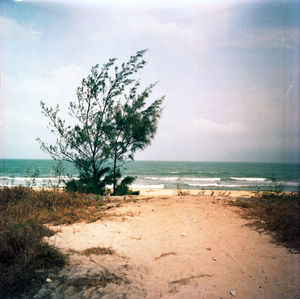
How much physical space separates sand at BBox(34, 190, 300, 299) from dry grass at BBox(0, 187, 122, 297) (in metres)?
0.25

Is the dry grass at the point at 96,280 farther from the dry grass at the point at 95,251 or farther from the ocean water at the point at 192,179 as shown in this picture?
the ocean water at the point at 192,179

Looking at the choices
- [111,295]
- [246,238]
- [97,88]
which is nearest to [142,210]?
[246,238]

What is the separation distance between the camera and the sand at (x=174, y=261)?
2.79 m

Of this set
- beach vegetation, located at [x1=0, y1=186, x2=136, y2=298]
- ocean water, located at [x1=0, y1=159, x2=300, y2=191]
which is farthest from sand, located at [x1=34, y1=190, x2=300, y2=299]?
ocean water, located at [x1=0, y1=159, x2=300, y2=191]

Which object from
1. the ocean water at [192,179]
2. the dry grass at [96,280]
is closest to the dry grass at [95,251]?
the dry grass at [96,280]

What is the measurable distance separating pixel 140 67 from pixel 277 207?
729 cm

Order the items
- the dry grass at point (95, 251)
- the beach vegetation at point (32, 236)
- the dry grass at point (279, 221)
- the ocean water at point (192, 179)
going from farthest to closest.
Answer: the ocean water at point (192, 179)
the dry grass at point (279, 221)
the dry grass at point (95, 251)
the beach vegetation at point (32, 236)

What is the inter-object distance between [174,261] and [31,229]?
8.49ft

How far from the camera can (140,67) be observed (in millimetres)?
9805

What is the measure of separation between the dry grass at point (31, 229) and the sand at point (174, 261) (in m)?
0.25

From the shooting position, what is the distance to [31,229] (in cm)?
414

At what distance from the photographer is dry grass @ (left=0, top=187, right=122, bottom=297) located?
2.81 metres

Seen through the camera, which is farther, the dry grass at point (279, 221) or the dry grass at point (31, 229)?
the dry grass at point (279, 221)

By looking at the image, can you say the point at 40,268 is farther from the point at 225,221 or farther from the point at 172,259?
the point at 225,221
